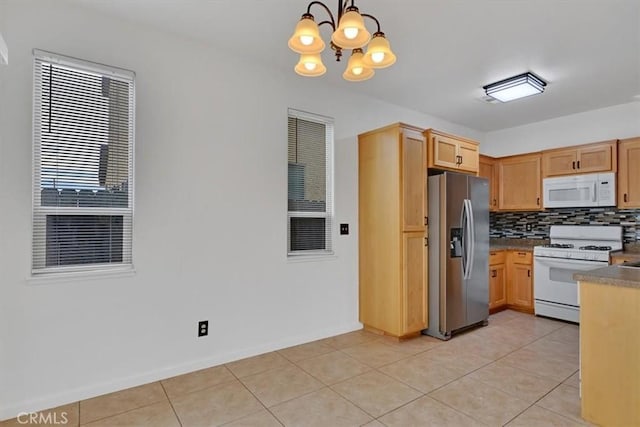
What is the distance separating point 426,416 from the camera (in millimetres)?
2066

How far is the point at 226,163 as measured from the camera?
2.86 meters

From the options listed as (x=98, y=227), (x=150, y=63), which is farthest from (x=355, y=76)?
(x=98, y=227)

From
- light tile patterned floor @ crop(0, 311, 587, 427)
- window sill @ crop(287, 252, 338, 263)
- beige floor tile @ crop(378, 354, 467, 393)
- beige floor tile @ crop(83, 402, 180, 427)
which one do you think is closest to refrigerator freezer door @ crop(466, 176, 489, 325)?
light tile patterned floor @ crop(0, 311, 587, 427)

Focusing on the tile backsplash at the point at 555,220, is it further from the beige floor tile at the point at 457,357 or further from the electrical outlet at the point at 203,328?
the electrical outlet at the point at 203,328

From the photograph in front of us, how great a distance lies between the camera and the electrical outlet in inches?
106

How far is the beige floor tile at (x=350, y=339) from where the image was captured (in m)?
3.25

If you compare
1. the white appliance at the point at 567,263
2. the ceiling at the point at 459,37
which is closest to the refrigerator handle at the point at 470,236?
the white appliance at the point at 567,263

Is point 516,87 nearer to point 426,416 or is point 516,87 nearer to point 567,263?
point 567,263

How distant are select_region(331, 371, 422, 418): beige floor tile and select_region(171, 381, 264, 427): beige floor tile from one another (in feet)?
2.02

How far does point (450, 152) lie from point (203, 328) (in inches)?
118

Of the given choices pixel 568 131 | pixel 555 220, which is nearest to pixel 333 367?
pixel 555 220

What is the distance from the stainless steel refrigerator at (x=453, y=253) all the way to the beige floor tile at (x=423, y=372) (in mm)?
666

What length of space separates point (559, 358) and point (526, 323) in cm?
105

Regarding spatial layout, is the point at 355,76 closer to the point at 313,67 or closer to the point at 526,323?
the point at 313,67
